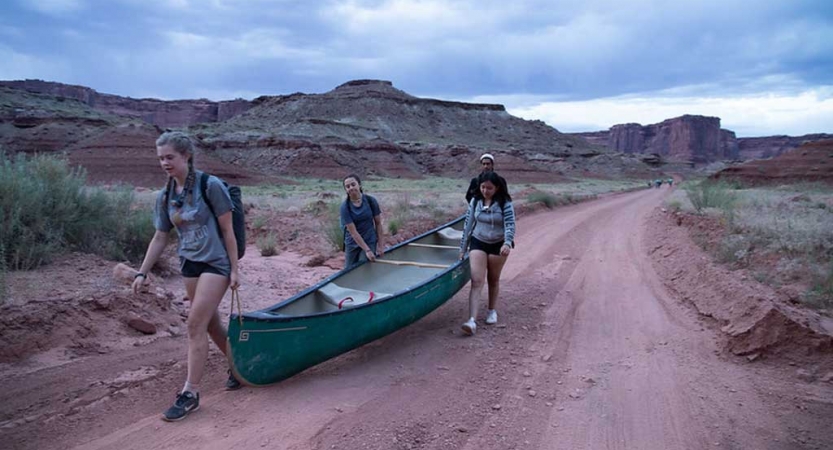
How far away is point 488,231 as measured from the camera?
6457 millimetres

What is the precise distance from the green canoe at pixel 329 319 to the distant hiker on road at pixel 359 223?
22 cm

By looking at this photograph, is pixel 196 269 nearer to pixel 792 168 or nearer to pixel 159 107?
pixel 792 168

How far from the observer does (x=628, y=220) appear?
18734 millimetres

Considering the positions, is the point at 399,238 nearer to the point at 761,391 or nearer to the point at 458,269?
the point at 458,269

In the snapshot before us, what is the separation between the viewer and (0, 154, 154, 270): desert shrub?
22.5 feet

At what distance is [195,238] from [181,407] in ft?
4.23

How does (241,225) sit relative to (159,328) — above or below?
above

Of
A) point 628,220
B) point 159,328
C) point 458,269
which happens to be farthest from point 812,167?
point 159,328

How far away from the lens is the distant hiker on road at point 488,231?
250 inches

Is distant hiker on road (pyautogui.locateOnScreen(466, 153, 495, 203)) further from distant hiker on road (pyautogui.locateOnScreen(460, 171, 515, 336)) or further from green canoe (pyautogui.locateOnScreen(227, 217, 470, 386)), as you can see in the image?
green canoe (pyautogui.locateOnScreen(227, 217, 470, 386))

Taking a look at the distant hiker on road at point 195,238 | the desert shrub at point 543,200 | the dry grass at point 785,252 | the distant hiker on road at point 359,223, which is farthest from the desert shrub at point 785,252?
the desert shrub at point 543,200

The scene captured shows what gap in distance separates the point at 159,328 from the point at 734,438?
5.75 meters

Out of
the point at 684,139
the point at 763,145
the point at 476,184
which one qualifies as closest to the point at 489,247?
the point at 476,184

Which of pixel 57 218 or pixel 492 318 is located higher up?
pixel 57 218
